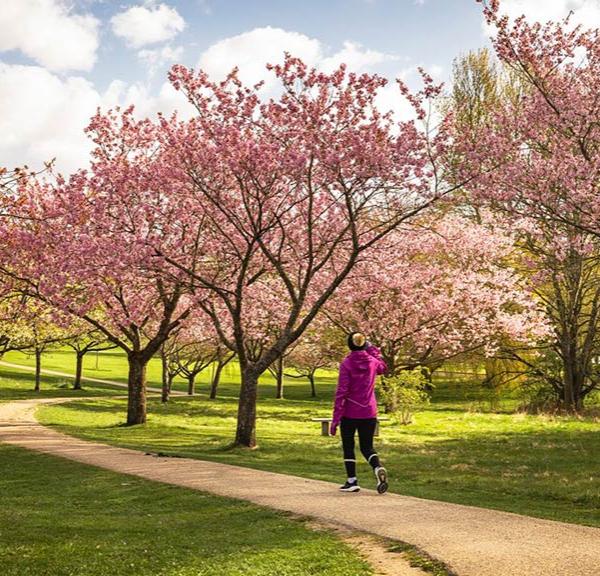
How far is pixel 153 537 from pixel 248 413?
36.0ft

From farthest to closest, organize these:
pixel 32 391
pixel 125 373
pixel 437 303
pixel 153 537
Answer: pixel 125 373 → pixel 32 391 → pixel 437 303 → pixel 153 537

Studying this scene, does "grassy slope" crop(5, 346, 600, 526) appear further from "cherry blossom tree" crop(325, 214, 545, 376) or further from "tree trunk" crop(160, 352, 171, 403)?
"tree trunk" crop(160, 352, 171, 403)

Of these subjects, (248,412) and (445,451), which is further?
(248,412)

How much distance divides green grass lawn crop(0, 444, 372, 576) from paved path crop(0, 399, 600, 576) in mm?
655

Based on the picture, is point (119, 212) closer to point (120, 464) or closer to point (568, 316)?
point (120, 464)

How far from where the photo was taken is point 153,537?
8.36m

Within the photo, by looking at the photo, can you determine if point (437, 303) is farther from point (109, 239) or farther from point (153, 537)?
point (153, 537)

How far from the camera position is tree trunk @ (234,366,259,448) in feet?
63.2

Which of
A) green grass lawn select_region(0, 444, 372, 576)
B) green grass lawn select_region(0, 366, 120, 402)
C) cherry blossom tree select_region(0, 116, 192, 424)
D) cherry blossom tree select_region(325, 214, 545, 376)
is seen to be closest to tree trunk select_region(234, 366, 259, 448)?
cherry blossom tree select_region(0, 116, 192, 424)

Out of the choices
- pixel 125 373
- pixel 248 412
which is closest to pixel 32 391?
pixel 125 373

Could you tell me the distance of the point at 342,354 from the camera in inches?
1496

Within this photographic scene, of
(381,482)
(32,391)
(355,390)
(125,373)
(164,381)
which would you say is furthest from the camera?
(125,373)

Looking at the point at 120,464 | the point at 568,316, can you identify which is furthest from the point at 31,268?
the point at 568,316

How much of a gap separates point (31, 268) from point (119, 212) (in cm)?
572
